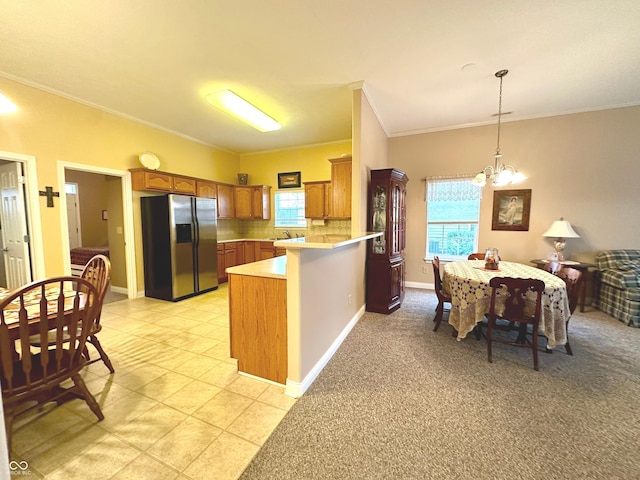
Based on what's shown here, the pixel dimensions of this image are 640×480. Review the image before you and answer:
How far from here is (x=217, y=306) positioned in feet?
13.3

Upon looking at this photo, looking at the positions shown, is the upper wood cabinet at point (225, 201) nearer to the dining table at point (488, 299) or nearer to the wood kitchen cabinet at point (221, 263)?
the wood kitchen cabinet at point (221, 263)

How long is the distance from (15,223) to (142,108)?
7.37 ft

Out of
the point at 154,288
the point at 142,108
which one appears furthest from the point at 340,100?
the point at 154,288

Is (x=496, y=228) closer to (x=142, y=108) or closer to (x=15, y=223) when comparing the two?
(x=142, y=108)

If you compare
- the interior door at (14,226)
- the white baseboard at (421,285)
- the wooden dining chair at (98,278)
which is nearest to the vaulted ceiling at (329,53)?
the interior door at (14,226)

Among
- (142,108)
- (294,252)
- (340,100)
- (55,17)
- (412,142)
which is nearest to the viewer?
(294,252)

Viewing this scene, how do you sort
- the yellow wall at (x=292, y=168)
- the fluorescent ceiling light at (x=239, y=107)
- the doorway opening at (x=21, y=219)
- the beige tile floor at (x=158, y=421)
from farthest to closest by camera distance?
the yellow wall at (x=292, y=168)
the fluorescent ceiling light at (x=239, y=107)
the doorway opening at (x=21, y=219)
the beige tile floor at (x=158, y=421)

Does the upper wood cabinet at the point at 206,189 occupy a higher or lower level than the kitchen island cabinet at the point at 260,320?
higher

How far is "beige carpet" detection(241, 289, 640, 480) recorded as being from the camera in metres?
1.43

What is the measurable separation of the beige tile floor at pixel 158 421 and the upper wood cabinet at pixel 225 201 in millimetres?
3342

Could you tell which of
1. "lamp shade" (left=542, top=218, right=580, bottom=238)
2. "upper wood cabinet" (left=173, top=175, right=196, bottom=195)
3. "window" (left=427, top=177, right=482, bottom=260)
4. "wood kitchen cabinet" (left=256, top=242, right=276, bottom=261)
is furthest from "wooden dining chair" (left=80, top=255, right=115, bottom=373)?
"lamp shade" (left=542, top=218, right=580, bottom=238)

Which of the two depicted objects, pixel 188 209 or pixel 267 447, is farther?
pixel 188 209

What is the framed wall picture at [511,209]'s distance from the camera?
433 centimetres

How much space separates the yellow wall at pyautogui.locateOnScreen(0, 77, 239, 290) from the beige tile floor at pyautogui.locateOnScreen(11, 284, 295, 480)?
200 centimetres
